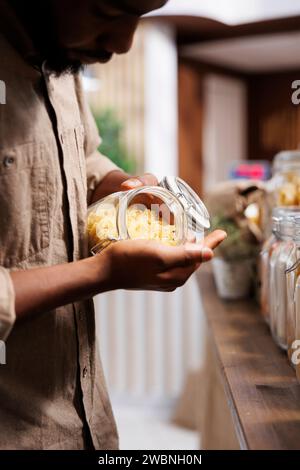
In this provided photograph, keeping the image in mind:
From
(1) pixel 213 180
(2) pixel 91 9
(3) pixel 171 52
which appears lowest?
(1) pixel 213 180

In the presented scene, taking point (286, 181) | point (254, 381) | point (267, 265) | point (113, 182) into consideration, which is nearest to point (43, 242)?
point (113, 182)

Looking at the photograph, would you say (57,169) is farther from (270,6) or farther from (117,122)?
(117,122)

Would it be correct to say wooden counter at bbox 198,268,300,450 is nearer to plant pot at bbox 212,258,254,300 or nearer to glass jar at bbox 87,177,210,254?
plant pot at bbox 212,258,254,300

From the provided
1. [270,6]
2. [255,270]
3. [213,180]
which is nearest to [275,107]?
[213,180]

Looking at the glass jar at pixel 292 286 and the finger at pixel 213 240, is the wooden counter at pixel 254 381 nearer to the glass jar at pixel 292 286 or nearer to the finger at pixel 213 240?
the glass jar at pixel 292 286

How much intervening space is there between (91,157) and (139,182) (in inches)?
8.2

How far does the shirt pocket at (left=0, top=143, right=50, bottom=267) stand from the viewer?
0.84 m

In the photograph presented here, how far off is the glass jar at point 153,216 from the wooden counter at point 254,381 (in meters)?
0.26

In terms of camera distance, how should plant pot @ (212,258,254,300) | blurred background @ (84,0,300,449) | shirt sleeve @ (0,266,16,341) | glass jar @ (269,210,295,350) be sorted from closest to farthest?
shirt sleeve @ (0,266,16,341) < glass jar @ (269,210,295,350) < plant pot @ (212,258,254,300) < blurred background @ (84,0,300,449)

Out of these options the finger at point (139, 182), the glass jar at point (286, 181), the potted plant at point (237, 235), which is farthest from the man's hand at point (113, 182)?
the potted plant at point (237, 235)

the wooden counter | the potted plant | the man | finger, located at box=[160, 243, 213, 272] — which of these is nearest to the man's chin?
the man

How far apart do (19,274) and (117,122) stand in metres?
5.81

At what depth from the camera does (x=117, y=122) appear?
6.43 metres

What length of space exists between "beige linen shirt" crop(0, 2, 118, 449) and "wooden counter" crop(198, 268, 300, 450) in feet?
0.80
